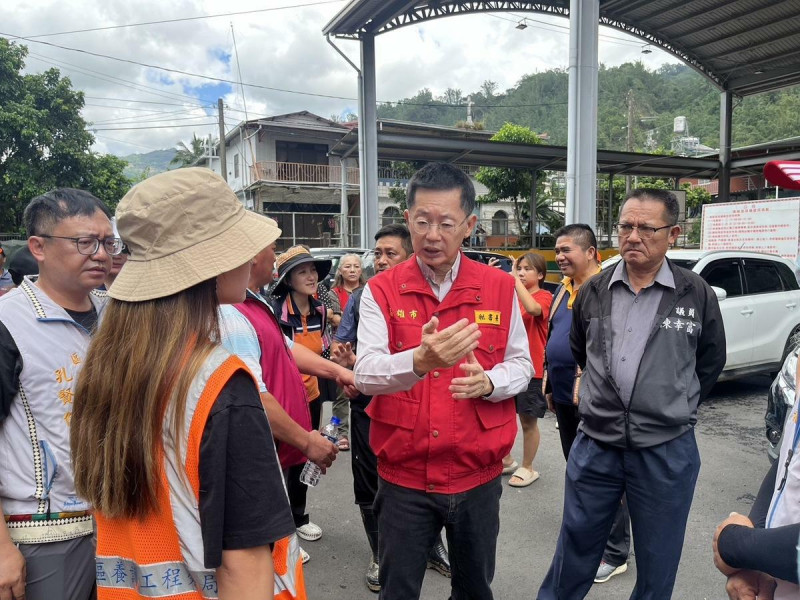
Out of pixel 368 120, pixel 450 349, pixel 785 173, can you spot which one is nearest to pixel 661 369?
pixel 785 173

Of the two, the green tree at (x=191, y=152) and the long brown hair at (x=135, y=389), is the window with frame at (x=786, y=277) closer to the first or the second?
the long brown hair at (x=135, y=389)

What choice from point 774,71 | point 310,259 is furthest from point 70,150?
point 774,71

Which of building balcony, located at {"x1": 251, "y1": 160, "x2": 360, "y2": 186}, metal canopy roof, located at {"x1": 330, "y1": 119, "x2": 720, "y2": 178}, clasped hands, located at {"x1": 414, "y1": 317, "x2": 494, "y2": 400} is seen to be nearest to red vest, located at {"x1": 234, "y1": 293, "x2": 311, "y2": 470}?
clasped hands, located at {"x1": 414, "y1": 317, "x2": 494, "y2": 400}

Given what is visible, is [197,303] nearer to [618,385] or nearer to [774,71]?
[618,385]

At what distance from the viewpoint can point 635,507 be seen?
7.86 ft

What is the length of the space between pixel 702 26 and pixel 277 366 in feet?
56.5

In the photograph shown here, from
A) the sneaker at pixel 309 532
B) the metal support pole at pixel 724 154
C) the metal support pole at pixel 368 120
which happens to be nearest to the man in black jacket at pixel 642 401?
the sneaker at pixel 309 532

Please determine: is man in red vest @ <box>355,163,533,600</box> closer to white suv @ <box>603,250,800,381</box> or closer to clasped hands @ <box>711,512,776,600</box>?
clasped hands @ <box>711,512,776,600</box>

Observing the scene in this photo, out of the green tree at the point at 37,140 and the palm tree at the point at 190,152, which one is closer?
the green tree at the point at 37,140

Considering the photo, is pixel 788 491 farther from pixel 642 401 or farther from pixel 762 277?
pixel 762 277

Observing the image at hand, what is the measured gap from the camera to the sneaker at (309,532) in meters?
3.65

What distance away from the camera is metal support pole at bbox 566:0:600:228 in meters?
7.92

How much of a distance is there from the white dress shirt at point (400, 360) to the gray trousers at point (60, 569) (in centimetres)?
104

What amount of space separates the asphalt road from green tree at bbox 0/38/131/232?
57.8 feet
